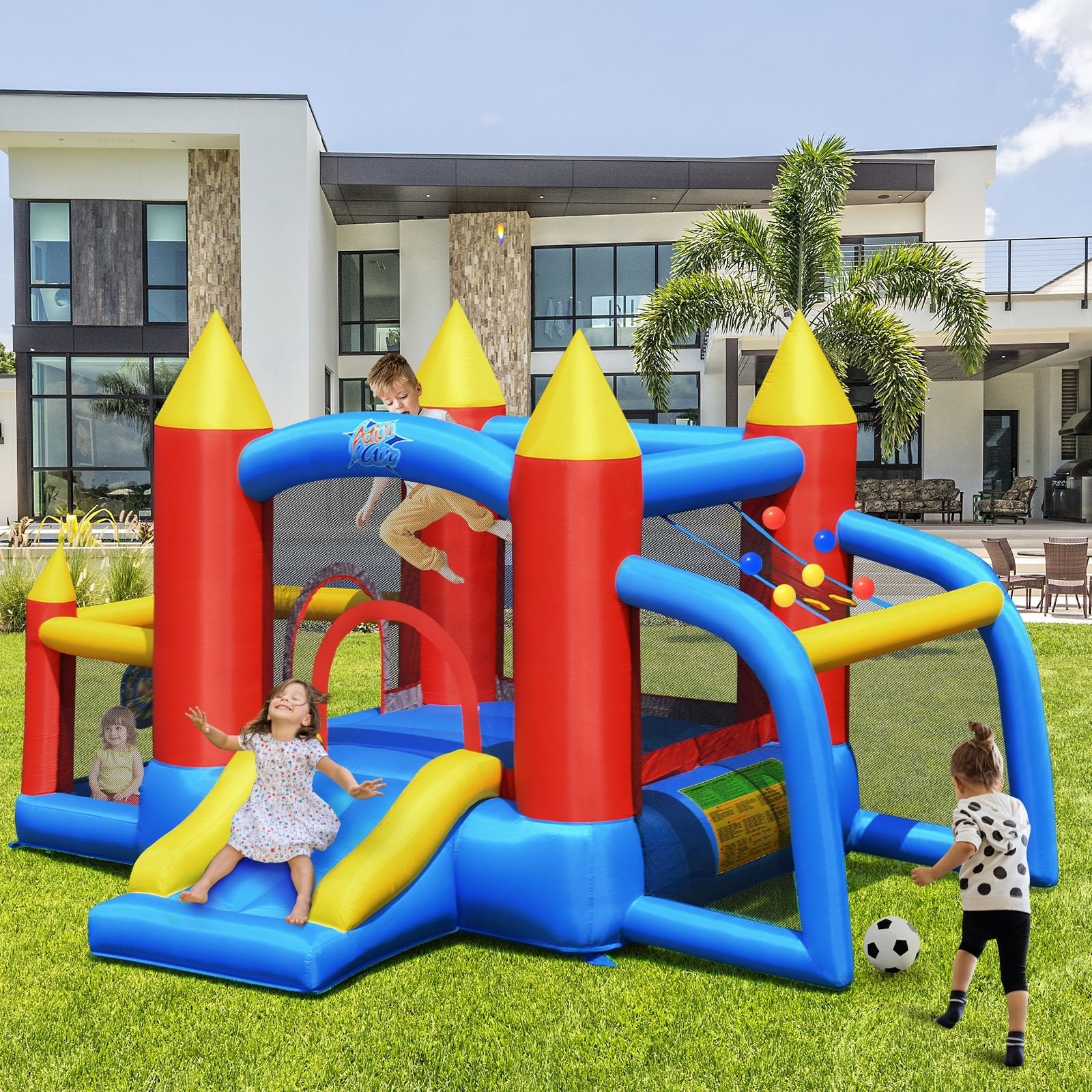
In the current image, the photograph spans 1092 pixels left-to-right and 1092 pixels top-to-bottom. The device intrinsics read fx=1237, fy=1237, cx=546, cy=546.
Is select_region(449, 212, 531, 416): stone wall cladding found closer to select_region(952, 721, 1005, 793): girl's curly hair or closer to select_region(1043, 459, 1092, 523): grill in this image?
select_region(1043, 459, 1092, 523): grill

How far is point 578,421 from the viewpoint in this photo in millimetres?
4891

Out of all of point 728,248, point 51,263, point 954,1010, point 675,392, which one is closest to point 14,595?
point 728,248

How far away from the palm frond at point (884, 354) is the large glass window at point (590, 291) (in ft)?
45.6

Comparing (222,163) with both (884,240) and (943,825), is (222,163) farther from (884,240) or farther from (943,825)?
(943,825)

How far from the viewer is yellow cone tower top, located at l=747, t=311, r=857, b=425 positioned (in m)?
6.27

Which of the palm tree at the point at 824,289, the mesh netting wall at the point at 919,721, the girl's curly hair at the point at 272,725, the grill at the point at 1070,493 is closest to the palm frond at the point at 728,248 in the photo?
the palm tree at the point at 824,289

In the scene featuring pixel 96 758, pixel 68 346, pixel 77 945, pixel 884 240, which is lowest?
pixel 77 945

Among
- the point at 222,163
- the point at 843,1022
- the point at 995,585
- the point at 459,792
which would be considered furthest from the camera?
the point at 222,163

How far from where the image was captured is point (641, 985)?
15.3 ft

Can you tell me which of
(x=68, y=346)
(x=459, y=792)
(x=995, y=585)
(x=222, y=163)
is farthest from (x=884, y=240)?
(x=459, y=792)

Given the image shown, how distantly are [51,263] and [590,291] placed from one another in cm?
1165

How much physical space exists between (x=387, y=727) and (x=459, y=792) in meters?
1.45

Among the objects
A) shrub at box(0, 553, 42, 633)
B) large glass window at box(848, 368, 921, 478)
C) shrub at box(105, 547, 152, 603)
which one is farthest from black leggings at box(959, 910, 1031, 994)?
large glass window at box(848, 368, 921, 478)

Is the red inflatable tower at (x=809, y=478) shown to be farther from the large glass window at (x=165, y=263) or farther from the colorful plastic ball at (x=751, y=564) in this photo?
the large glass window at (x=165, y=263)
